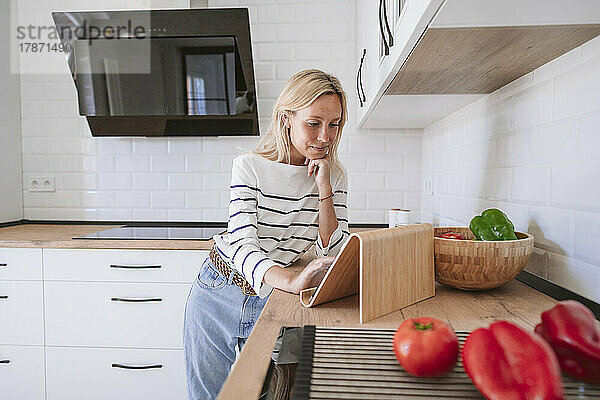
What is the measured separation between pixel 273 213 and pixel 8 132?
6.58ft

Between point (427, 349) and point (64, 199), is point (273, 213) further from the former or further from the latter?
point (64, 199)

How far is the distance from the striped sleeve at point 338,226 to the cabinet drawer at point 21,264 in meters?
1.35

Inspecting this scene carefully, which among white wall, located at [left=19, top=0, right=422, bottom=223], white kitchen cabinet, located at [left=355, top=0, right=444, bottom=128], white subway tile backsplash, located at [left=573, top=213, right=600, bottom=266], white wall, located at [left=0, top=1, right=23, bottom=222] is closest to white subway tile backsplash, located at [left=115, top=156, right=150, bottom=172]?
white wall, located at [left=19, top=0, right=422, bottom=223]

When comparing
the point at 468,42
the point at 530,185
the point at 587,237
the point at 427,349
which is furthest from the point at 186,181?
the point at 427,349

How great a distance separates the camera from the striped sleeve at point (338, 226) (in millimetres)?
1529

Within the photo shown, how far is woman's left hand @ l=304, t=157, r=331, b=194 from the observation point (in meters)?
1.50

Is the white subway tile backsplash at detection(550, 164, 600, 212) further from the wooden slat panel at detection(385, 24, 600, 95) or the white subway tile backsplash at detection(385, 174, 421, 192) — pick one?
the white subway tile backsplash at detection(385, 174, 421, 192)

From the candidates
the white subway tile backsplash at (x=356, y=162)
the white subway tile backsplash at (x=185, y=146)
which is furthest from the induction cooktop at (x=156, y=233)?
the white subway tile backsplash at (x=356, y=162)

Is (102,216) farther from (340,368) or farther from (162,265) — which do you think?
(340,368)

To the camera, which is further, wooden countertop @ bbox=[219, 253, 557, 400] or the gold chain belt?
the gold chain belt

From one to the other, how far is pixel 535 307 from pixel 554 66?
56cm

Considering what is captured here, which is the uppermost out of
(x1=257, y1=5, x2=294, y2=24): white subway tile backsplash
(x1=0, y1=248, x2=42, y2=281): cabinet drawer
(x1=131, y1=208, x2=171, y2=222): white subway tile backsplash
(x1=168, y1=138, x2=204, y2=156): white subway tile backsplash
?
(x1=257, y1=5, x2=294, y2=24): white subway tile backsplash

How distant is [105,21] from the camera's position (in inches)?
91.8

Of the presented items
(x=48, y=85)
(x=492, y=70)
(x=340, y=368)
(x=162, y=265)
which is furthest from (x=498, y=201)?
(x=48, y=85)
